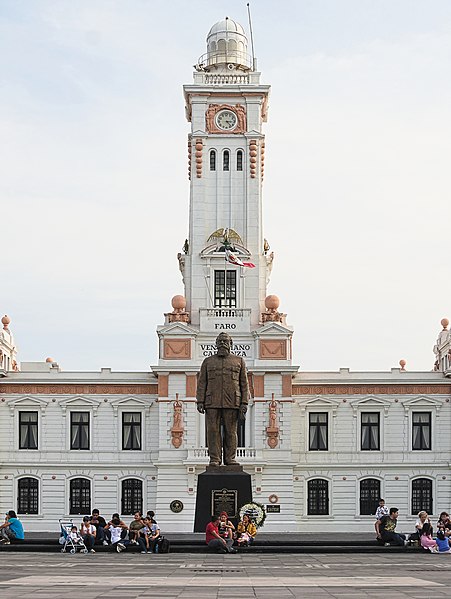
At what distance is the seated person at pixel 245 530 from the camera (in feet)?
101

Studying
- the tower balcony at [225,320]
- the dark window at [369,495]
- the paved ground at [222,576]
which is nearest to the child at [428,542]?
the paved ground at [222,576]

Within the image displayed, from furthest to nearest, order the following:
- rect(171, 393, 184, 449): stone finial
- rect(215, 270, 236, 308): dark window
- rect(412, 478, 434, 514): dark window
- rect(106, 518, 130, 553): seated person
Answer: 1. rect(215, 270, 236, 308): dark window
2. rect(412, 478, 434, 514): dark window
3. rect(171, 393, 184, 449): stone finial
4. rect(106, 518, 130, 553): seated person

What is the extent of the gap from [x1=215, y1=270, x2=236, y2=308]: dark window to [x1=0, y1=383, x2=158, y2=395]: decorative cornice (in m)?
5.47

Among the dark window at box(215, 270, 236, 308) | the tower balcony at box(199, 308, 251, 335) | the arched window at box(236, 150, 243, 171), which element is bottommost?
the tower balcony at box(199, 308, 251, 335)

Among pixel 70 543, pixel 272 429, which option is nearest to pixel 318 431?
pixel 272 429

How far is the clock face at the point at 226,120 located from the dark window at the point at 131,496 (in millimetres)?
18263

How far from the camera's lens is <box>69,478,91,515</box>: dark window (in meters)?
58.6

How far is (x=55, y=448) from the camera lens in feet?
193

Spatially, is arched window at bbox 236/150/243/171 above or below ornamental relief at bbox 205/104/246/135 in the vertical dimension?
below

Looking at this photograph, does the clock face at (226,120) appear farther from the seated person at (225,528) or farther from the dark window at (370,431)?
the seated person at (225,528)

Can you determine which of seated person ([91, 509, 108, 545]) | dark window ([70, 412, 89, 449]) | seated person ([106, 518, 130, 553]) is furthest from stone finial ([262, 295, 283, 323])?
seated person ([106, 518, 130, 553])

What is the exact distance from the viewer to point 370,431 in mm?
59094

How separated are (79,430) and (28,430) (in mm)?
2482

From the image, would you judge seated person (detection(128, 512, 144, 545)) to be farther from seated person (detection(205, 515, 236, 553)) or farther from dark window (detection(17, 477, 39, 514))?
dark window (detection(17, 477, 39, 514))
